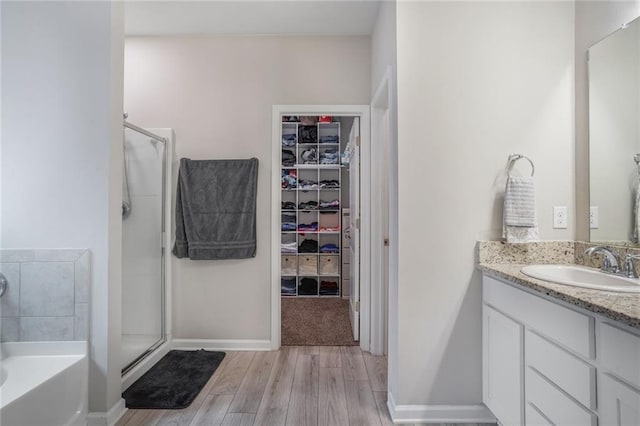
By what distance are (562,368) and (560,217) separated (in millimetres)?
902

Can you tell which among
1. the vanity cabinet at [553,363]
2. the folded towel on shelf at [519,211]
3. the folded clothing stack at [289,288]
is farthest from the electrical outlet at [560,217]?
the folded clothing stack at [289,288]

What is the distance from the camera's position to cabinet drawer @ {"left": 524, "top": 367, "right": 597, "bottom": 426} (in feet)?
3.41

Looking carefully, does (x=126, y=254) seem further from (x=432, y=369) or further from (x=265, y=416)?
(x=432, y=369)

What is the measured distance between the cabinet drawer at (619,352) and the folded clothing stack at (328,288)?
11.7ft

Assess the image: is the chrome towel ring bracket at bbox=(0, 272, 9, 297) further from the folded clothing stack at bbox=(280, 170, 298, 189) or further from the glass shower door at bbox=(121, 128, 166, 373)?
the folded clothing stack at bbox=(280, 170, 298, 189)

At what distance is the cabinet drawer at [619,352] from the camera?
858 millimetres

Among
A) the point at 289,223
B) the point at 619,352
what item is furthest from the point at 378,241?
the point at 289,223

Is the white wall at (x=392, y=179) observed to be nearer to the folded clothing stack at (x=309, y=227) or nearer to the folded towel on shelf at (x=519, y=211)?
the folded towel on shelf at (x=519, y=211)

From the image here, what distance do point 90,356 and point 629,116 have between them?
115 inches

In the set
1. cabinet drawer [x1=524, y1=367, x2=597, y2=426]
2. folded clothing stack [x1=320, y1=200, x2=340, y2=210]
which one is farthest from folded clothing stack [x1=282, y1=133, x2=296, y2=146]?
cabinet drawer [x1=524, y1=367, x2=597, y2=426]

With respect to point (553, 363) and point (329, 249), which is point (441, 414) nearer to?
point (553, 363)

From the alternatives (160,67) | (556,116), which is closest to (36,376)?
(160,67)

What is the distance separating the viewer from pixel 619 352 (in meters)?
0.91

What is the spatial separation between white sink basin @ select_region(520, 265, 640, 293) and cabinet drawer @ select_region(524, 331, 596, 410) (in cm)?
24
